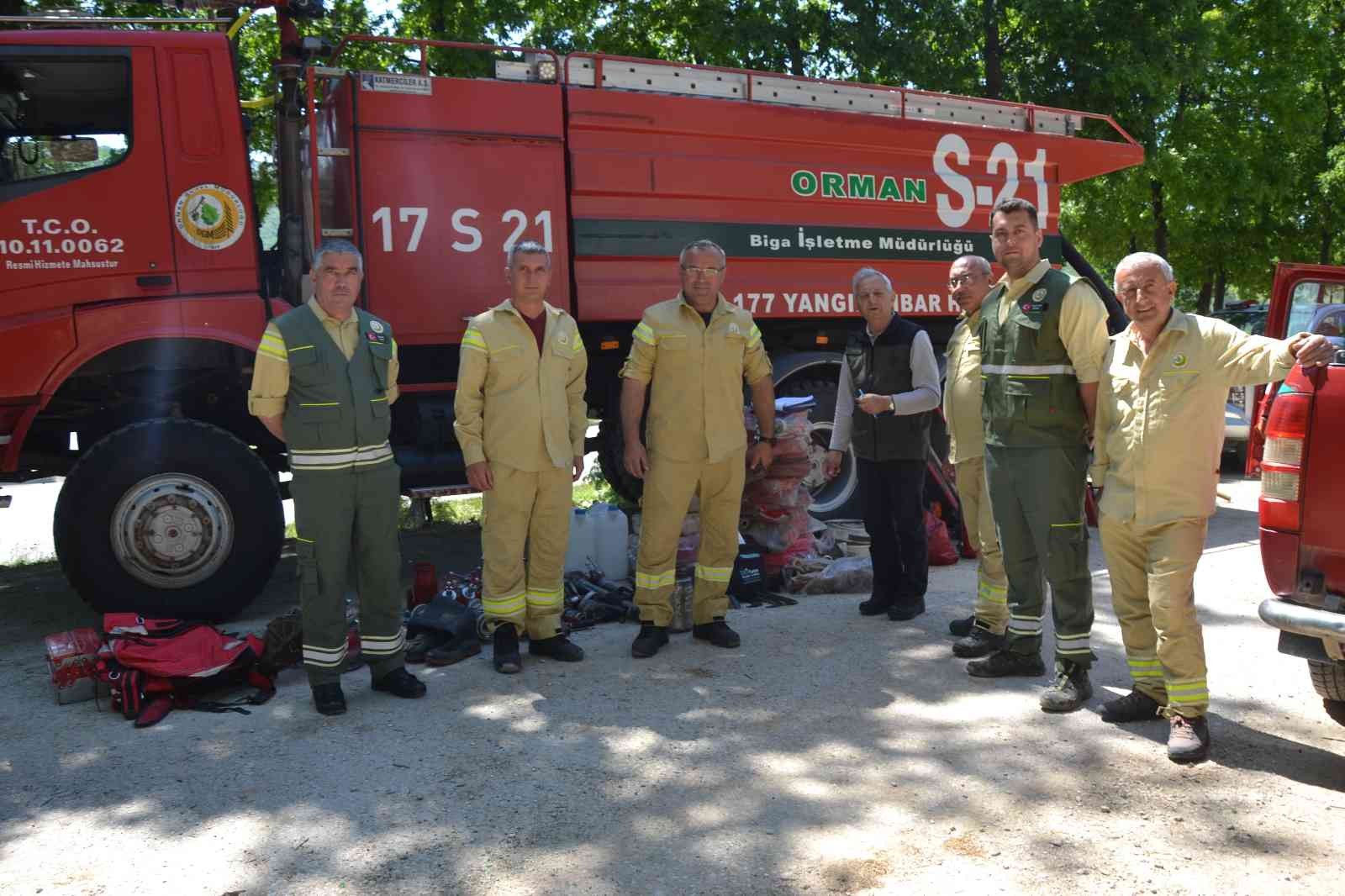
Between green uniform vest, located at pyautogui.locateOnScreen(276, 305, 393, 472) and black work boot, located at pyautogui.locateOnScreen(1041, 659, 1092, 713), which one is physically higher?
green uniform vest, located at pyautogui.locateOnScreen(276, 305, 393, 472)

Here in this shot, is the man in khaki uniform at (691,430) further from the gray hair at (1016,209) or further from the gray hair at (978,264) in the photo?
the gray hair at (1016,209)

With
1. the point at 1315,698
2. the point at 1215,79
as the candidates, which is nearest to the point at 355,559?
the point at 1315,698

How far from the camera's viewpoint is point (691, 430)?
4891 millimetres

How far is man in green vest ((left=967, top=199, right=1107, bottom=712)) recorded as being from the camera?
13.6 feet

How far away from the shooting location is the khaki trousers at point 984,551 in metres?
4.90

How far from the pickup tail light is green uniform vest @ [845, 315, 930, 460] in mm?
2048

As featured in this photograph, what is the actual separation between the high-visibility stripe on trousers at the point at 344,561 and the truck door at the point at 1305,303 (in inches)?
257

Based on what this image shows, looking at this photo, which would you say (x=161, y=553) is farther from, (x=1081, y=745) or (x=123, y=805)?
(x=1081, y=745)

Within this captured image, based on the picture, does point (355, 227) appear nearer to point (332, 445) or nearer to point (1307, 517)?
point (332, 445)

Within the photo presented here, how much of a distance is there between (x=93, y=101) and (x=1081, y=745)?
5.33 meters

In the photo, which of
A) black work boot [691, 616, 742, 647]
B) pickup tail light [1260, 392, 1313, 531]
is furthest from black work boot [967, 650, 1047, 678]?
pickup tail light [1260, 392, 1313, 531]

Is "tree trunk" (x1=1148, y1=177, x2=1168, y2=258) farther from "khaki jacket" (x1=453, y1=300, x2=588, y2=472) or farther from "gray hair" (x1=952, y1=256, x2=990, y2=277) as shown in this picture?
"khaki jacket" (x1=453, y1=300, x2=588, y2=472)

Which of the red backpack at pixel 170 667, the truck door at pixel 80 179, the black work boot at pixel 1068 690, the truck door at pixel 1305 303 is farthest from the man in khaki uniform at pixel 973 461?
the truck door at pixel 1305 303

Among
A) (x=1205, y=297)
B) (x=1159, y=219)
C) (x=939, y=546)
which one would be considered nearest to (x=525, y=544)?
(x=939, y=546)
